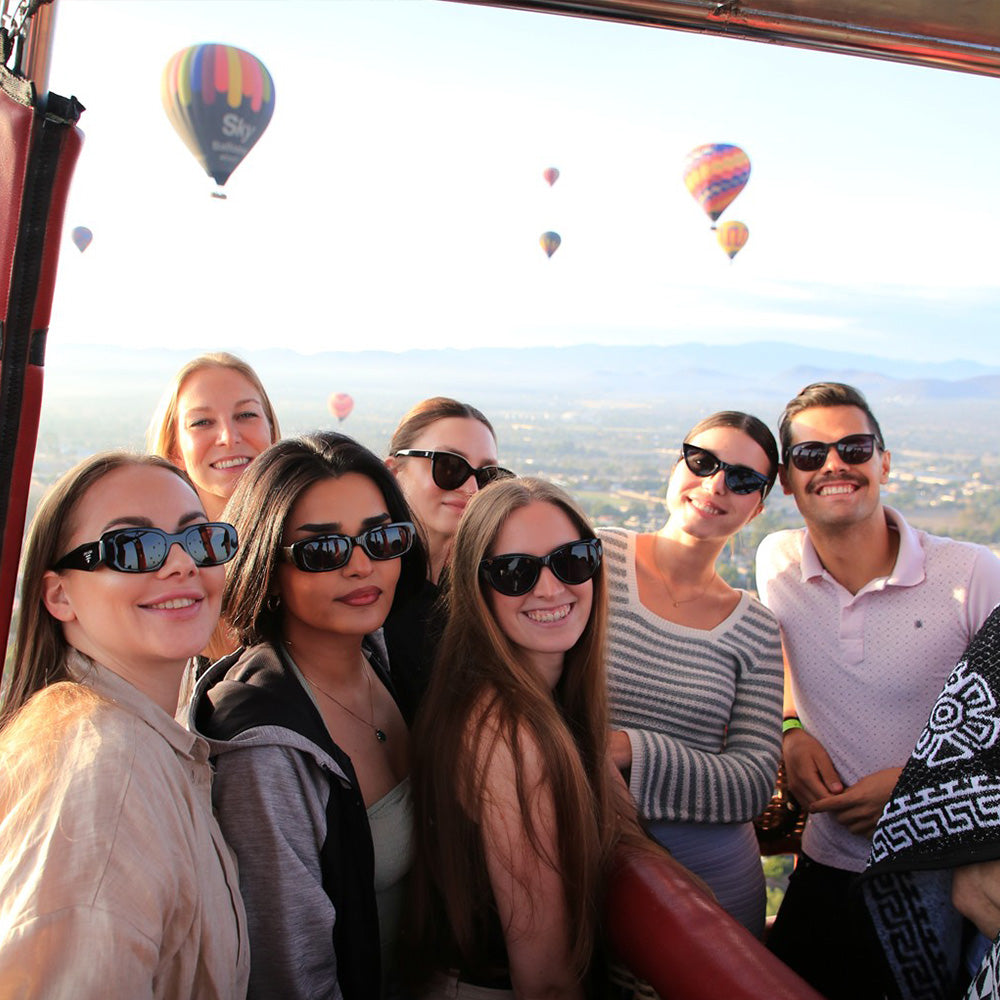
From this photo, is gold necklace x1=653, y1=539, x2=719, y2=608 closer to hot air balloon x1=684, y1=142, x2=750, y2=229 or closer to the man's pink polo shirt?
the man's pink polo shirt

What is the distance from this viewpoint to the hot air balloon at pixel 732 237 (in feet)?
70.4

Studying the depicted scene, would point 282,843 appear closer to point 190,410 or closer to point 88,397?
point 190,410

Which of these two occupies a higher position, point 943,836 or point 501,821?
point 943,836

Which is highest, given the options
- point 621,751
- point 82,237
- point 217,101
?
point 217,101

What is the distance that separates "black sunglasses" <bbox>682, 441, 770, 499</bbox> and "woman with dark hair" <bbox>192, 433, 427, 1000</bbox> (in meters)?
0.93

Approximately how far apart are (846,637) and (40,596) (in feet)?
6.72

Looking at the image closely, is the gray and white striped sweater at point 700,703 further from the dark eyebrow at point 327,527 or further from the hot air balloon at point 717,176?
the hot air balloon at point 717,176

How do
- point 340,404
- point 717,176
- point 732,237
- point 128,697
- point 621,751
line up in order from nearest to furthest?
point 128,697, point 621,751, point 717,176, point 732,237, point 340,404

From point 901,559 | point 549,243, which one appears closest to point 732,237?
point 549,243

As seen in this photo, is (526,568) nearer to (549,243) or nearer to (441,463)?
(441,463)

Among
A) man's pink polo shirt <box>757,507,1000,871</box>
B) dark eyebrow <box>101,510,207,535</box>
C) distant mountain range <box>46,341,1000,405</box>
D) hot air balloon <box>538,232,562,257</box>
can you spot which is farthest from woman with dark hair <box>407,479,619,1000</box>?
distant mountain range <box>46,341,1000,405</box>

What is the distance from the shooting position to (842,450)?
2.69 m

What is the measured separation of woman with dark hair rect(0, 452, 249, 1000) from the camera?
1148 millimetres

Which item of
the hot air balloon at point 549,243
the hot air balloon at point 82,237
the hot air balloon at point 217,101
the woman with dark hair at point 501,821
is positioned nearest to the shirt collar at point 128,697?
the woman with dark hair at point 501,821
